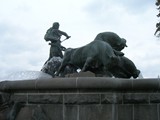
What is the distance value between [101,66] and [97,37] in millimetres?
1065

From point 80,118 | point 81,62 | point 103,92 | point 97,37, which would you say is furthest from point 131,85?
point 97,37

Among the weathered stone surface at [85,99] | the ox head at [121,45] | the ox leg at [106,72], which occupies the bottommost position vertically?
the weathered stone surface at [85,99]

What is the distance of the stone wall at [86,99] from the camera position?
6.32 metres

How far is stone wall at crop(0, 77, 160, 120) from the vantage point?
20.7 ft

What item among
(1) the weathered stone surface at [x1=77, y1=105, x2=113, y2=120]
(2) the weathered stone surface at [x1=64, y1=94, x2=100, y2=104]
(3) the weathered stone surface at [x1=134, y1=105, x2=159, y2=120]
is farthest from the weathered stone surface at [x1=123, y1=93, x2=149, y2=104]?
(2) the weathered stone surface at [x1=64, y1=94, x2=100, y2=104]

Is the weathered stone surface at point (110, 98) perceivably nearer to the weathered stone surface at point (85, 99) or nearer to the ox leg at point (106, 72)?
the weathered stone surface at point (85, 99)

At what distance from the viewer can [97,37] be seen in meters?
8.51

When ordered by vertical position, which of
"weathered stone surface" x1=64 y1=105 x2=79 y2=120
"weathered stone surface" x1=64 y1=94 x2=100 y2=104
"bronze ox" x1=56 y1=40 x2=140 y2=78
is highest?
"bronze ox" x1=56 y1=40 x2=140 y2=78

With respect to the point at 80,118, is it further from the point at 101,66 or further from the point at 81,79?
the point at 101,66

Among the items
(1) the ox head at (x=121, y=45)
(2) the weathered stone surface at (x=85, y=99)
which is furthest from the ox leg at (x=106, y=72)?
(2) the weathered stone surface at (x=85, y=99)

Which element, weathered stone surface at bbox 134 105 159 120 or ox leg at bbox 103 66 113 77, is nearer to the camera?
weathered stone surface at bbox 134 105 159 120

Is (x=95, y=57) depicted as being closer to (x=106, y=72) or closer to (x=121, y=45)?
(x=106, y=72)

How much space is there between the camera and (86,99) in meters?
6.36

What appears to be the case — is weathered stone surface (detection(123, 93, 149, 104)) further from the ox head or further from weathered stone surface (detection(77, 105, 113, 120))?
the ox head
